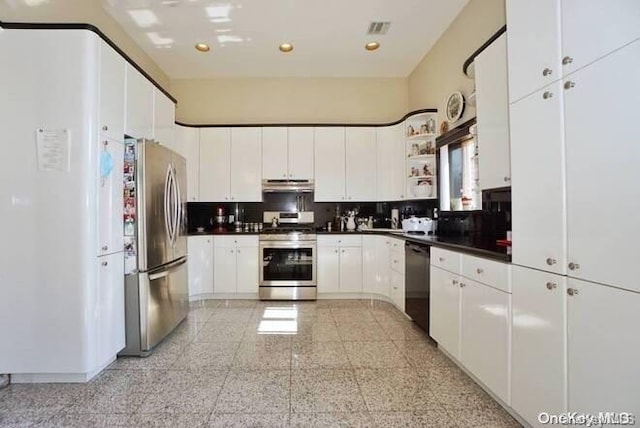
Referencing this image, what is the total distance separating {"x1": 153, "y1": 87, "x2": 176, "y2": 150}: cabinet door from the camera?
3.23 meters

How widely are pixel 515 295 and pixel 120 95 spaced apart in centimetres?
306

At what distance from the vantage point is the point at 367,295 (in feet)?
14.9

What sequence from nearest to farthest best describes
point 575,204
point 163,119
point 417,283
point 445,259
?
point 575,204 < point 445,259 < point 417,283 < point 163,119

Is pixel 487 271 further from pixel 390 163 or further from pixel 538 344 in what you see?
pixel 390 163

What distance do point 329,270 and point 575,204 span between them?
3.34m

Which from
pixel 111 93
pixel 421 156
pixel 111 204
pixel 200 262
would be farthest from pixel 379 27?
pixel 200 262

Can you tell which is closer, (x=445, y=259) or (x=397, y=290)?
(x=445, y=259)

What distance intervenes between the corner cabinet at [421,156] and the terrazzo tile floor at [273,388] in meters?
1.75

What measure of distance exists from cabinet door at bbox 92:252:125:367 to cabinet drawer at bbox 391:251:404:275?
2734 millimetres

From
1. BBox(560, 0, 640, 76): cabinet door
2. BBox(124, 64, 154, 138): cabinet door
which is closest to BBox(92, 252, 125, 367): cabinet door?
BBox(124, 64, 154, 138): cabinet door

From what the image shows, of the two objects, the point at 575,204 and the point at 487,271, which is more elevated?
the point at 575,204

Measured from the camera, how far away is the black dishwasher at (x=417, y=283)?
2.98m

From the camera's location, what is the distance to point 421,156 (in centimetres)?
413

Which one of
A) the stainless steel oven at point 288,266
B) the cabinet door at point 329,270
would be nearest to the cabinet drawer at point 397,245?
the cabinet door at point 329,270
